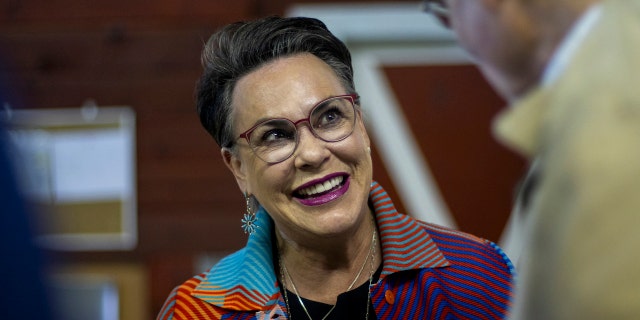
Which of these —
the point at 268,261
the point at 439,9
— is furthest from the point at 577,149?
the point at 268,261

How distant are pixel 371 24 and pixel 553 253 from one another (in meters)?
4.21

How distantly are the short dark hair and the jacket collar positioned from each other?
303mm

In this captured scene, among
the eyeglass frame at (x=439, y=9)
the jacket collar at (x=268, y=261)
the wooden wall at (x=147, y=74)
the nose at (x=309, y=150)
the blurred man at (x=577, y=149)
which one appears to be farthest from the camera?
the wooden wall at (x=147, y=74)

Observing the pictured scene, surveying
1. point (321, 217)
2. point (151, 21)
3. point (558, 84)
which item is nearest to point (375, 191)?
point (321, 217)

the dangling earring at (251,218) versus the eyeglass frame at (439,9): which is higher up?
the eyeglass frame at (439,9)

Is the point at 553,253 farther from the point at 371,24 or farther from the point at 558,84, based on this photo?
the point at 371,24

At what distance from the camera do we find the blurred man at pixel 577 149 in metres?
1.08

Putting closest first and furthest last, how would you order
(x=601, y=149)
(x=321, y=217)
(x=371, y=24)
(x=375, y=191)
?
(x=601, y=149)
(x=321, y=217)
(x=375, y=191)
(x=371, y=24)

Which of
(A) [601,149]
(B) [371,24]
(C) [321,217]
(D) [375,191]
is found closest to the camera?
(A) [601,149]

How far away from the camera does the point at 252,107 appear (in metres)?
2.36

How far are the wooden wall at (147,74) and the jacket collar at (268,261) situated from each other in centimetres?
284

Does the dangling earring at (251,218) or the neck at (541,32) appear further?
the dangling earring at (251,218)

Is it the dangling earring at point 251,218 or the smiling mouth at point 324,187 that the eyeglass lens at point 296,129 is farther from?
the dangling earring at point 251,218

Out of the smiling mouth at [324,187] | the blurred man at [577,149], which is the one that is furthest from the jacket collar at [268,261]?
the blurred man at [577,149]
